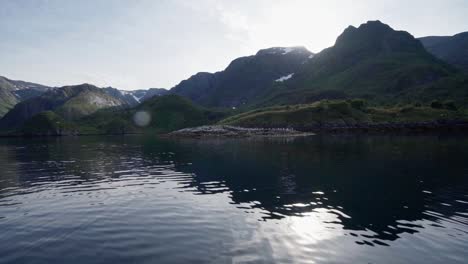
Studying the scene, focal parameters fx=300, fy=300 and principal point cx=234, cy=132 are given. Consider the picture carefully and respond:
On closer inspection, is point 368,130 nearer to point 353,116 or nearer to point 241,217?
point 353,116

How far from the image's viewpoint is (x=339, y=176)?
42.7 metres

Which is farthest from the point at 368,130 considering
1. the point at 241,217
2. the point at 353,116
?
the point at 241,217

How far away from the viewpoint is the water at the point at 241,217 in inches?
714

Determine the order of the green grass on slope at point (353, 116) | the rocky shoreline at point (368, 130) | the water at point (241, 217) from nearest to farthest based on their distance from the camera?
the water at point (241, 217)
the rocky shoreline at point (368, 130)
the green grass on slope at point (353, 116)

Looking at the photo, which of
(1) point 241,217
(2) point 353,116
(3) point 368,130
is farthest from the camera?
(2) point 353,116

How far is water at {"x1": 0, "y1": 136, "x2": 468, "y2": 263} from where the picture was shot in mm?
18141

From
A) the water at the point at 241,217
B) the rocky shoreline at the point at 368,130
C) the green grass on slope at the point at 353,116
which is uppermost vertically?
the green grass on slope at the point at 353,116

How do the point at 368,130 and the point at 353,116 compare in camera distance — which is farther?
the point at 353,116

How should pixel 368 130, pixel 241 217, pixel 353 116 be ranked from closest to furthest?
1. pixel 241 217
2. pixel 368 130
3. pixel 353 116

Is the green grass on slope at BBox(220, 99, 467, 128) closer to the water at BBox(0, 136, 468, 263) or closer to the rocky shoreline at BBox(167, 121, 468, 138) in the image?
the rocky shoreline at BBox(167, 121, 468, 138)

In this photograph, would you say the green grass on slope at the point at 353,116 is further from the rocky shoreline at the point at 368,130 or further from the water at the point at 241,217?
the water at the point at 241,217

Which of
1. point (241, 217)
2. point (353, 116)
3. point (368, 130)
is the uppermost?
point (353, 116)

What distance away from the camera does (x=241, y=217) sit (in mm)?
25281

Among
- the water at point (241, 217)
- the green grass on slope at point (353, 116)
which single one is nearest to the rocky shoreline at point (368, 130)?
the green grass on slope at point (353, 116)
